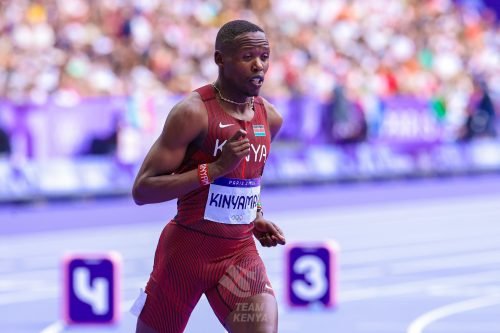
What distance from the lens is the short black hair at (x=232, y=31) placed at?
4.90m

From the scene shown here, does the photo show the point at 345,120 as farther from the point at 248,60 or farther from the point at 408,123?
the point at 248,60

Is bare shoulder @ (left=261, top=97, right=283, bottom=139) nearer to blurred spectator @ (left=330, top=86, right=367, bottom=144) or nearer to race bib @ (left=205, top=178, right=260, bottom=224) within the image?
race bib @ (left=205, top=178, right=260, bottom=224)

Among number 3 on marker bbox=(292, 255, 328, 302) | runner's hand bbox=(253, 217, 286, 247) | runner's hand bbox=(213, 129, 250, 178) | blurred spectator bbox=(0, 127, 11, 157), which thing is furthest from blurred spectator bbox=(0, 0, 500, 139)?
runner's hand bbox=(213, 129, 250, 178)

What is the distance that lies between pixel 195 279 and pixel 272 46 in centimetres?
1558

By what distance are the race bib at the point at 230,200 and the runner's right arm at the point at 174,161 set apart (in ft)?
0.66

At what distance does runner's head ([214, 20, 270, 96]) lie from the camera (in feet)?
16.0

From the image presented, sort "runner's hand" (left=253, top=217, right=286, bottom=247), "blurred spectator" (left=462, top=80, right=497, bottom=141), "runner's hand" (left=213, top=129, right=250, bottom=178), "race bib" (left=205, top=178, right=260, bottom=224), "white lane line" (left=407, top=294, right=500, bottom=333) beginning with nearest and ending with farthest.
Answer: "runner's hand" (left=213, top=129, right=250, bottom=178), "race bib" (left=205, top=178, right=260, bottom=224), "runner's hand" (left=253, top=217, right=286, bottom=247), "white lane line" (left=407, top=294, right=500, bottom=333), "blurred spectator" (left=462, top=80, right=497, bottom=141)

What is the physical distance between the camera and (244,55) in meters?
4.87

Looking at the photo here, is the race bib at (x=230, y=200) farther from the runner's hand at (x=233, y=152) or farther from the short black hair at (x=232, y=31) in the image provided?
the short black hair at (x=232, y=31)

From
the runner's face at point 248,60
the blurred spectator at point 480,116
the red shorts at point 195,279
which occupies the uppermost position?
the blurred spectator at point 480,116

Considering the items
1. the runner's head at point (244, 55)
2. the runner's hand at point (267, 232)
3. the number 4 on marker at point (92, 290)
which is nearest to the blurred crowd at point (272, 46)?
the number 4 on marker at point (92, 290)

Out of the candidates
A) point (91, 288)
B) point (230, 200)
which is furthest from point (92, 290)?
point (230, 200)

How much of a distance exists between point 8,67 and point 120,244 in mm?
3787

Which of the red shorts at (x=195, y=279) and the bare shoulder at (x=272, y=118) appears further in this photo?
the bare shoulder at (x=272, y=118)
